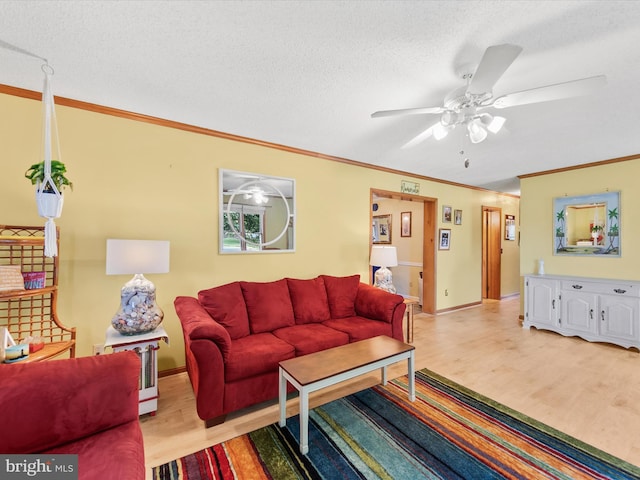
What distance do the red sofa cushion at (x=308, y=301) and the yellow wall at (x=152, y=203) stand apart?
14.7 inches

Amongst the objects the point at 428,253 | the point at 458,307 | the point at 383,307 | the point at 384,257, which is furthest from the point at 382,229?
the point at 383,307

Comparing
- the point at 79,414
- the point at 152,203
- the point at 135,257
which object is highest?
the point at 152,203

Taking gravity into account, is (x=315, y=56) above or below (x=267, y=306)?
above

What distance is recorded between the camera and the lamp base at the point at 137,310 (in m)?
2.12

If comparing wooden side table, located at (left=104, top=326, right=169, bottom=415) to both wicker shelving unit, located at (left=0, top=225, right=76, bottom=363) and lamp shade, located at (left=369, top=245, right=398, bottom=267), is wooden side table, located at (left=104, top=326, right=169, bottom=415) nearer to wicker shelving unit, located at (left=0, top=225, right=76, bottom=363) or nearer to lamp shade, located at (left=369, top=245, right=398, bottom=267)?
wicker shelving unit, located at (left=0, top=225, right=76, bottom=363)

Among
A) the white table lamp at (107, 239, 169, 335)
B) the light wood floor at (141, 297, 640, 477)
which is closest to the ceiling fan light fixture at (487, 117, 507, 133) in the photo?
the light wood floor at (141, 297, 640, 477)

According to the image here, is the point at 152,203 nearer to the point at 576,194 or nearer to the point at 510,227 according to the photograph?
the point at 576,194

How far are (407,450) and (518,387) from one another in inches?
56.9

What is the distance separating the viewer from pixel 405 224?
19.5ft

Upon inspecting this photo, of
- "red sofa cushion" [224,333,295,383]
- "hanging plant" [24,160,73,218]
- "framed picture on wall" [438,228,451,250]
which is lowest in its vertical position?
"red sofa cushion" [224,333,295,383]

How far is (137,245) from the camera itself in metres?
2.12

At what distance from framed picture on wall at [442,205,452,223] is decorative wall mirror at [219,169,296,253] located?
3.06 metres

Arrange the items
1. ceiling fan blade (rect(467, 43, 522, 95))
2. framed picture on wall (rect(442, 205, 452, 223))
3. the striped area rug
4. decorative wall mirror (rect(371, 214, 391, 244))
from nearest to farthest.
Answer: ceiling fan blade (rect(467, 43, 522, 95))
the striped area rug
framed picture on wall (rect(442, 205, 452, 223))
decorative wall mirror (rect(371, 214, 391, 244))

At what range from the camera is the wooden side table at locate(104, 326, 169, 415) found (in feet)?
6.68
